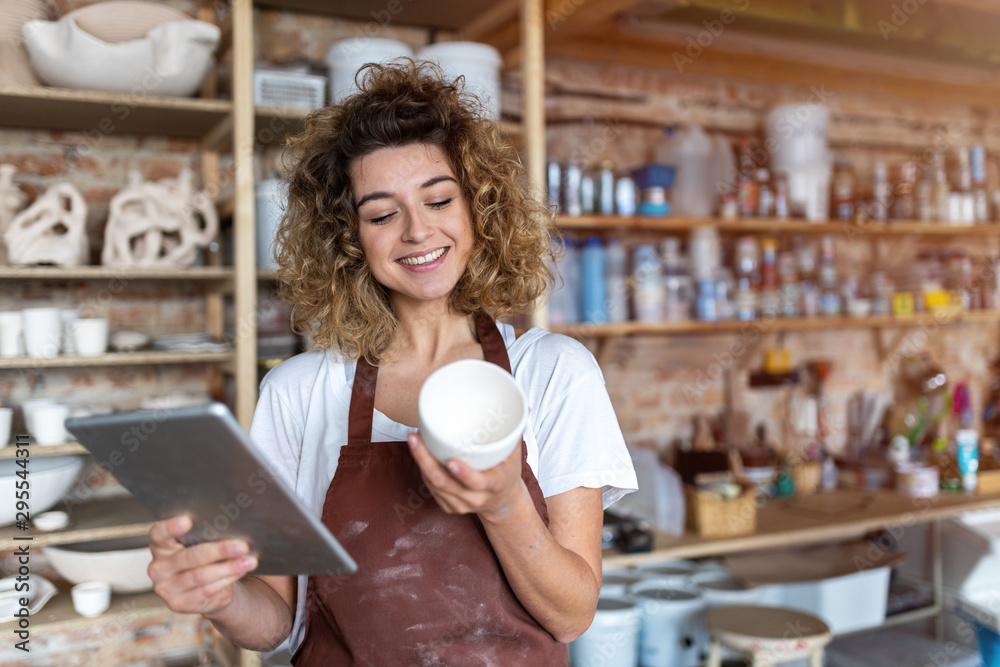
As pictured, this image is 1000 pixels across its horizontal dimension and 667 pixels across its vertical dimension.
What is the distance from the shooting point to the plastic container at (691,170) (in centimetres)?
295

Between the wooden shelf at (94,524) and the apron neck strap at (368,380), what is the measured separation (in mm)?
1133

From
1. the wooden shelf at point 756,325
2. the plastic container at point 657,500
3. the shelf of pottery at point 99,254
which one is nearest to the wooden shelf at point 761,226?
the wooden shelf at point 756,325

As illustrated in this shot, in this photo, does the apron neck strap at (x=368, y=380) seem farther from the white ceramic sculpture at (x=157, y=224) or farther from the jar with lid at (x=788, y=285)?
the jar with lid at (x=788, y=285)

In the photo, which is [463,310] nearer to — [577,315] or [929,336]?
[577,315]

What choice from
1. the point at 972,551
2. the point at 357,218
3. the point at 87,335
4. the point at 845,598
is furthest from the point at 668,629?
the point at 87,335

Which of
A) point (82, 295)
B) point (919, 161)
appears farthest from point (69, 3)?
point (919, 161)

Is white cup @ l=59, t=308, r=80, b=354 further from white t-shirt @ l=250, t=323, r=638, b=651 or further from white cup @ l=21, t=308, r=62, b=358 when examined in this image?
white t-shirt @ l=250, t=323, r=638, b=651

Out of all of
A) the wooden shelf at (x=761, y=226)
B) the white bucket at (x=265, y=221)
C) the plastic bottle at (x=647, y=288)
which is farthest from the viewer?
the plastic bottle at (x=647, y=288)

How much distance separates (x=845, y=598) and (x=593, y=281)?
143 centimetres

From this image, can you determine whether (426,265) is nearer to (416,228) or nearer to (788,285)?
(416,228)

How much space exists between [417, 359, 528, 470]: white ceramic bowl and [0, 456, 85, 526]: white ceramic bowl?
154 centimetres

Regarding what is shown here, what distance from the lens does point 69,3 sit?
2.27 meters

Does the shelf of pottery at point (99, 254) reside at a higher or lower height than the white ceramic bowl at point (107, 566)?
higher

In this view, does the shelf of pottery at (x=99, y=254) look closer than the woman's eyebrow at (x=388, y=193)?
No
